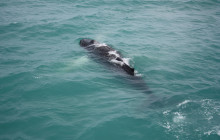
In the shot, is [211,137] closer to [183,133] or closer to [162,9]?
[183,133]

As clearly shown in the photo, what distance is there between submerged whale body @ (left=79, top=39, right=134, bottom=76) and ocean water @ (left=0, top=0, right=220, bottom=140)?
2.48 ft

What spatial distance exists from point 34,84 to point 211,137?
1202 centimetres

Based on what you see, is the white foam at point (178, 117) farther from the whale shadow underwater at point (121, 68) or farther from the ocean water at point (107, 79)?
the whale shadow underwater at point (121, 68)

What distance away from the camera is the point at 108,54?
711 inches

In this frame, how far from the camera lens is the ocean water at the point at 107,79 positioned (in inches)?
404

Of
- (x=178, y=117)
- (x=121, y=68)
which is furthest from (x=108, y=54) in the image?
(x=178, y=117)

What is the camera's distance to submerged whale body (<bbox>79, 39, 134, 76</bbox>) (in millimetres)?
15890

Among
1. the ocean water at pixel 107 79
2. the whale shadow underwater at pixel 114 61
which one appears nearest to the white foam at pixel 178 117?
the ocean water at pixel 107 79

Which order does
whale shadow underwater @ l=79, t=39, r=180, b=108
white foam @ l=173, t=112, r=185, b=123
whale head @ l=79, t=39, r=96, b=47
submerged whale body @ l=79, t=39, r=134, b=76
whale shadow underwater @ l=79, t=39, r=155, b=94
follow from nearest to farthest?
white foam @ l=173, t=112, r=185, b=123
whale shadow underwater @ l=79, t=39, r=180, b=108
whale shadow underwater @ l=79, t=39, r=155, b=94
submerged whale body @ l=79, t=39, r=134, b=76
whale head @ l=79, t=39, r=96, b=47

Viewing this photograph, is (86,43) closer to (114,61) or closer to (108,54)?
(108,54)

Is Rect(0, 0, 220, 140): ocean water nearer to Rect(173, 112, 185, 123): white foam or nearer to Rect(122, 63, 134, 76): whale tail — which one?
Rect(173, 112, 185, 123): white foam

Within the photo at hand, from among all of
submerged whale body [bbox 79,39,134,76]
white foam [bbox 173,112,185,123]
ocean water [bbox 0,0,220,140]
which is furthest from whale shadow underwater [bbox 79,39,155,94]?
white foam [bbox 173,112,185,123]

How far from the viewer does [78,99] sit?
12.6 meters

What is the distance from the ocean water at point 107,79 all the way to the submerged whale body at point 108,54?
2.48ft
